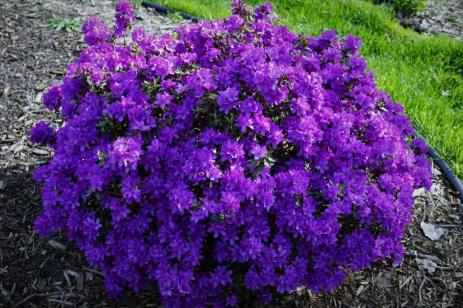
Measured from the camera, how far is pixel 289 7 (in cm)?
711

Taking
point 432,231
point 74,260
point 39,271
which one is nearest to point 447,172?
point 432,231

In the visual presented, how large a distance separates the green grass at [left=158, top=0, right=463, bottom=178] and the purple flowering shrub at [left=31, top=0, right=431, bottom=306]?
1858 millimetres

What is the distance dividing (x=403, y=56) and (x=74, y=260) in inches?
178

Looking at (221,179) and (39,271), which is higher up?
(221,179)

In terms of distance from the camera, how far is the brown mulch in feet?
11.0

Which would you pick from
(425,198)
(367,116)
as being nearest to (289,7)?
(425,198)

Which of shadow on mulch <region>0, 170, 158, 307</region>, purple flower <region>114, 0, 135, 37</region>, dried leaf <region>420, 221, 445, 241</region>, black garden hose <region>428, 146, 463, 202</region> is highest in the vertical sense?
purple flower <region>114, 0, 135, 37</region>

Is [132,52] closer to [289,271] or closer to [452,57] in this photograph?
[289,271]

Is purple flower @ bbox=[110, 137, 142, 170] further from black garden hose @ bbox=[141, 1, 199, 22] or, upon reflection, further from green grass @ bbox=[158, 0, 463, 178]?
black garden hose @ bbox=[141, 1, 199, 22]

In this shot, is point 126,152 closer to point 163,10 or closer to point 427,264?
point 427,264

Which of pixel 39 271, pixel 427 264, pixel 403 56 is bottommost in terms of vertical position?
pixel 39 271

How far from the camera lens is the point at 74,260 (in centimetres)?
352

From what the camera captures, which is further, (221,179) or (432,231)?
(432,231)

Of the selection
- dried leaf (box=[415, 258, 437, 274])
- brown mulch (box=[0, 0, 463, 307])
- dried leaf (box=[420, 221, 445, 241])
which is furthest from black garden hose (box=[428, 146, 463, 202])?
dried leaf (box=[415, 258, 437, 274])
